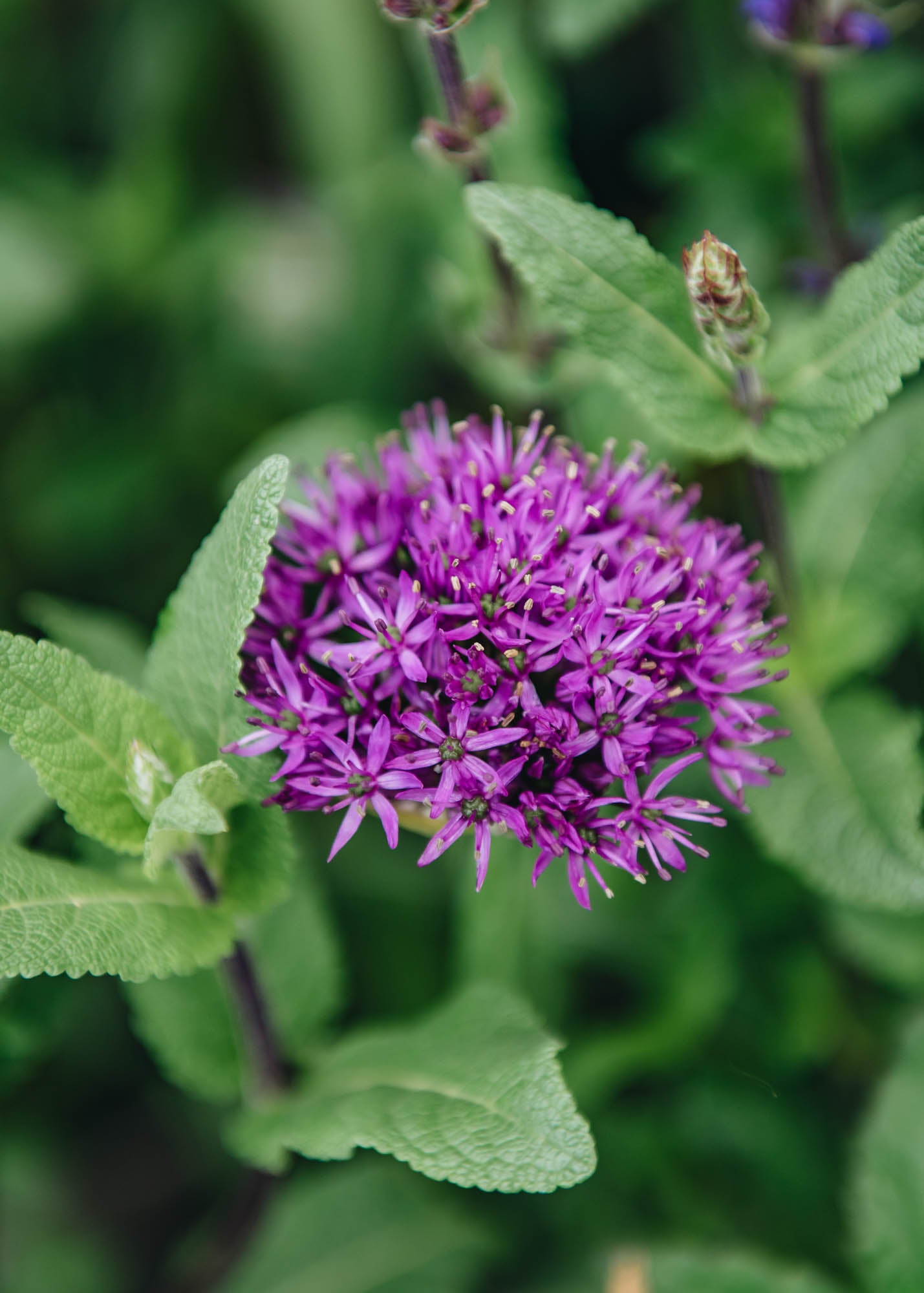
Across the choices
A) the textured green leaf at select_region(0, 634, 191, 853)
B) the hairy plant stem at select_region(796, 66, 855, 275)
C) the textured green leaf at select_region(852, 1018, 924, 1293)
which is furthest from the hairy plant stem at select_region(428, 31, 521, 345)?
the textured green leaf at select_region(852, 1018, 924, 1293)

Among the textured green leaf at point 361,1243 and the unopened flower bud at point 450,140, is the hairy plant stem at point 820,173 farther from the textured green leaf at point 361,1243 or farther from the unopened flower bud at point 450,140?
the textured green leaf at point 361,1243

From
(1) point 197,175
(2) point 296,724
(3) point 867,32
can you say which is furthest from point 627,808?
(1) point 197,175

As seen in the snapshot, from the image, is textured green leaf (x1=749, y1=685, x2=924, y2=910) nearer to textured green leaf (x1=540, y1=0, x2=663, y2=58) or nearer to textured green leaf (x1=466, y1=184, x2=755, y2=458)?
textured green leaf (x1=466, y1=184, x2=755, y2=458)

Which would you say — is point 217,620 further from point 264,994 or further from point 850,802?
point 850,802

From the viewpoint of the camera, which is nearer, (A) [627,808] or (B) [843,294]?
(A) [627,808]

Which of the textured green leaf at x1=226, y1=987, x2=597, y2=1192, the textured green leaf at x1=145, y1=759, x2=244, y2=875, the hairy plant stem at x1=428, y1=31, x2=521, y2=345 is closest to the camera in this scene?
the textured green leaf at x1=145, y1=759, x2=244, y2=875

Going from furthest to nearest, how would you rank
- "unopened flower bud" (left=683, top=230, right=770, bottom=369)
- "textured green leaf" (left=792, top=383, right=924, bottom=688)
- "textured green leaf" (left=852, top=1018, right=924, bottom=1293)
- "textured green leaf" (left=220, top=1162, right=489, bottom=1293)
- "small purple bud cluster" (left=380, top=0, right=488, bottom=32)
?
"textured green leaf" (left=220, top=1162, right=489, bottom=1293)
"textured green leaf" (left=792, top=383, right=924, bottom=688)
"textured green leaf" (left=852, top=1018, right=924, bottom=1293)
"small purple bud cluster" (left=380, top=0, right=488, bottom=32)
"unopened flower bud" (left=683, top=230, right=770, bottom=369)

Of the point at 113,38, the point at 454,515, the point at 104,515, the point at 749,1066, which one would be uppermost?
the point at 113,38

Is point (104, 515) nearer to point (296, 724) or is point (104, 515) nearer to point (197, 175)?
point (197, 175)
